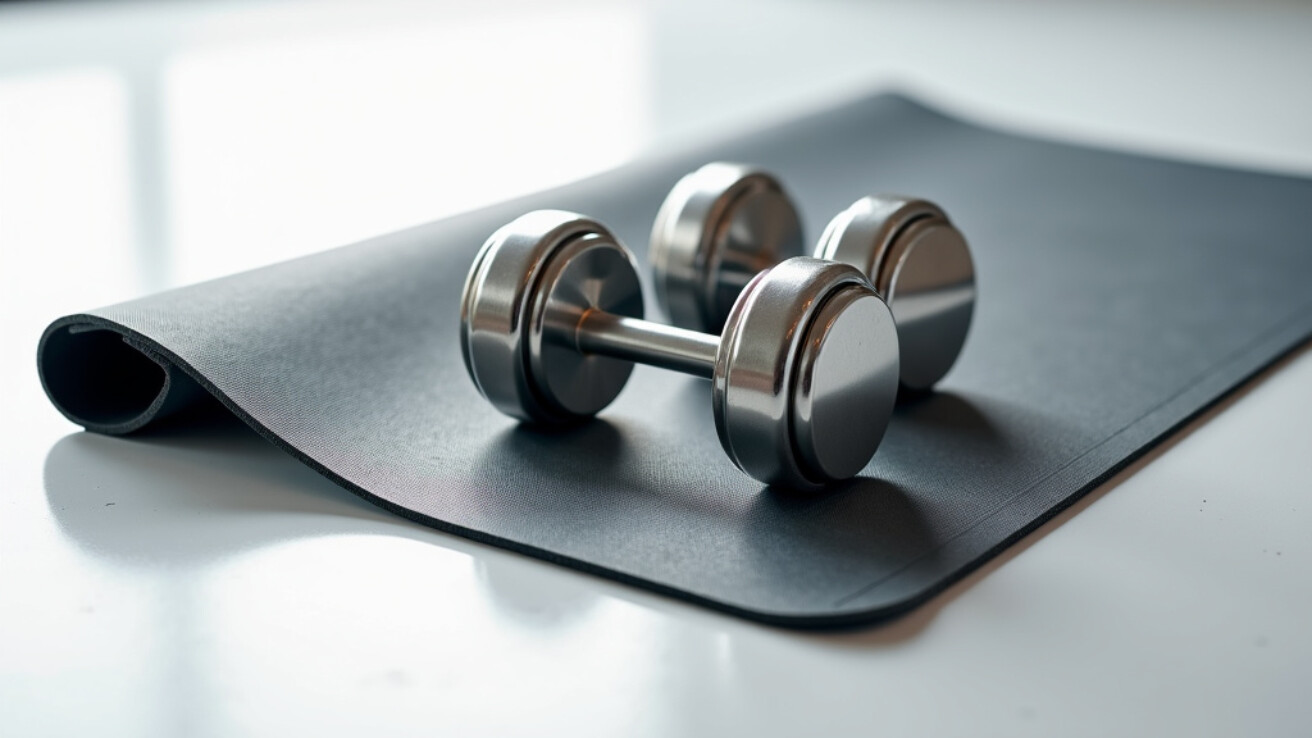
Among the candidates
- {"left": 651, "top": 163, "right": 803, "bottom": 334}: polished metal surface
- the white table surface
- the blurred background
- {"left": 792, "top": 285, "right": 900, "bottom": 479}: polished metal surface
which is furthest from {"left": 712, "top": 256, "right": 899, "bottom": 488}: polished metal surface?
the blurred background

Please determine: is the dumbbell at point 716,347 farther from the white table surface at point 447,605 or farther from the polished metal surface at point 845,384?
the white table surface at point 447,605

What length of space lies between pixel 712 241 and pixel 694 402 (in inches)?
8.1

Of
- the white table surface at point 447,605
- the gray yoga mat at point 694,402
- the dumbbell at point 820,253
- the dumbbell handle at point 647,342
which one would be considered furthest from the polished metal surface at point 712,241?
the white table surface at point 447,605

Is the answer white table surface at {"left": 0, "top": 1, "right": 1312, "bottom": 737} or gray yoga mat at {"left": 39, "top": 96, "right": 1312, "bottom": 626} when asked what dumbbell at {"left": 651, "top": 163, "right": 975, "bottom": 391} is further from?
white table surface at {"left": 0, "top": 1, "right": 1312, "bottom": 737}

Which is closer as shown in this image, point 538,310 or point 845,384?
point 845,384

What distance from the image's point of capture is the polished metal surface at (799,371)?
1.29 metres

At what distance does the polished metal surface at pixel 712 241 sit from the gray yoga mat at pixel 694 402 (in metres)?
0.11

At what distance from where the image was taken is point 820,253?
1.59m

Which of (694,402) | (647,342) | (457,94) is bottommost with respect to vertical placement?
(457,94)

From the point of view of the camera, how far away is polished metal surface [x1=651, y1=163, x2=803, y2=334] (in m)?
1.73

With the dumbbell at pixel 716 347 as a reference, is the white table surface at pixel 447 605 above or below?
below

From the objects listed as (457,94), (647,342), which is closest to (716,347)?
(647,342)

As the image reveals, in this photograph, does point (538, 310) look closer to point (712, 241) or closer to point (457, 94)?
point (712, 241)

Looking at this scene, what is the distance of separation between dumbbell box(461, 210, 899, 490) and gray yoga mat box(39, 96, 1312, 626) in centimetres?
5
